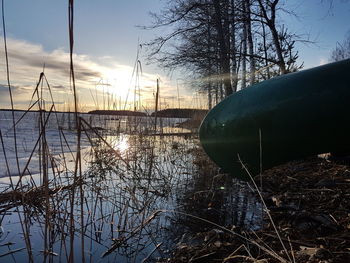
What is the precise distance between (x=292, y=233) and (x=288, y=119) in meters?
0.91

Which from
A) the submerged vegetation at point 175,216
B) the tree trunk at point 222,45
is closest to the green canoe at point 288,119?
the submerged vegetation at point 175,216

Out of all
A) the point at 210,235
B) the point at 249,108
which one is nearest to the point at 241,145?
the point at 249,108

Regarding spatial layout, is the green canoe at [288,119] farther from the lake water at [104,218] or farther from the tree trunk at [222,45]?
the tree trunk at [222,45]

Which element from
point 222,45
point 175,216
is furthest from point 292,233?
point 222,45

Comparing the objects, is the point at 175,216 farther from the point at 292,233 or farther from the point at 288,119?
the point at 288,119

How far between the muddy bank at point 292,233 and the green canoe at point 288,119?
0.31 metres

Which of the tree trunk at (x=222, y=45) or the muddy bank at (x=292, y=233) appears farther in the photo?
the tree trunk at (x=222, y=45)

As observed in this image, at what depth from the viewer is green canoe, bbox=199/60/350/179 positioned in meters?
1.94

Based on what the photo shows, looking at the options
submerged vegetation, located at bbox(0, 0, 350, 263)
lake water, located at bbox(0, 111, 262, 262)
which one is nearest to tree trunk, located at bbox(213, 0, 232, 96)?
submerged vegetation, located at bbox(0, 0, 350, 263)

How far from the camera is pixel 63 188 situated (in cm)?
233

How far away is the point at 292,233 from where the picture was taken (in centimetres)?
144

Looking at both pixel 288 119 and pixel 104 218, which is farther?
pixel 288 119

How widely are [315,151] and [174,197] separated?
126 cm

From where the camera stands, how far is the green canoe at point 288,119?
1.94 metres
